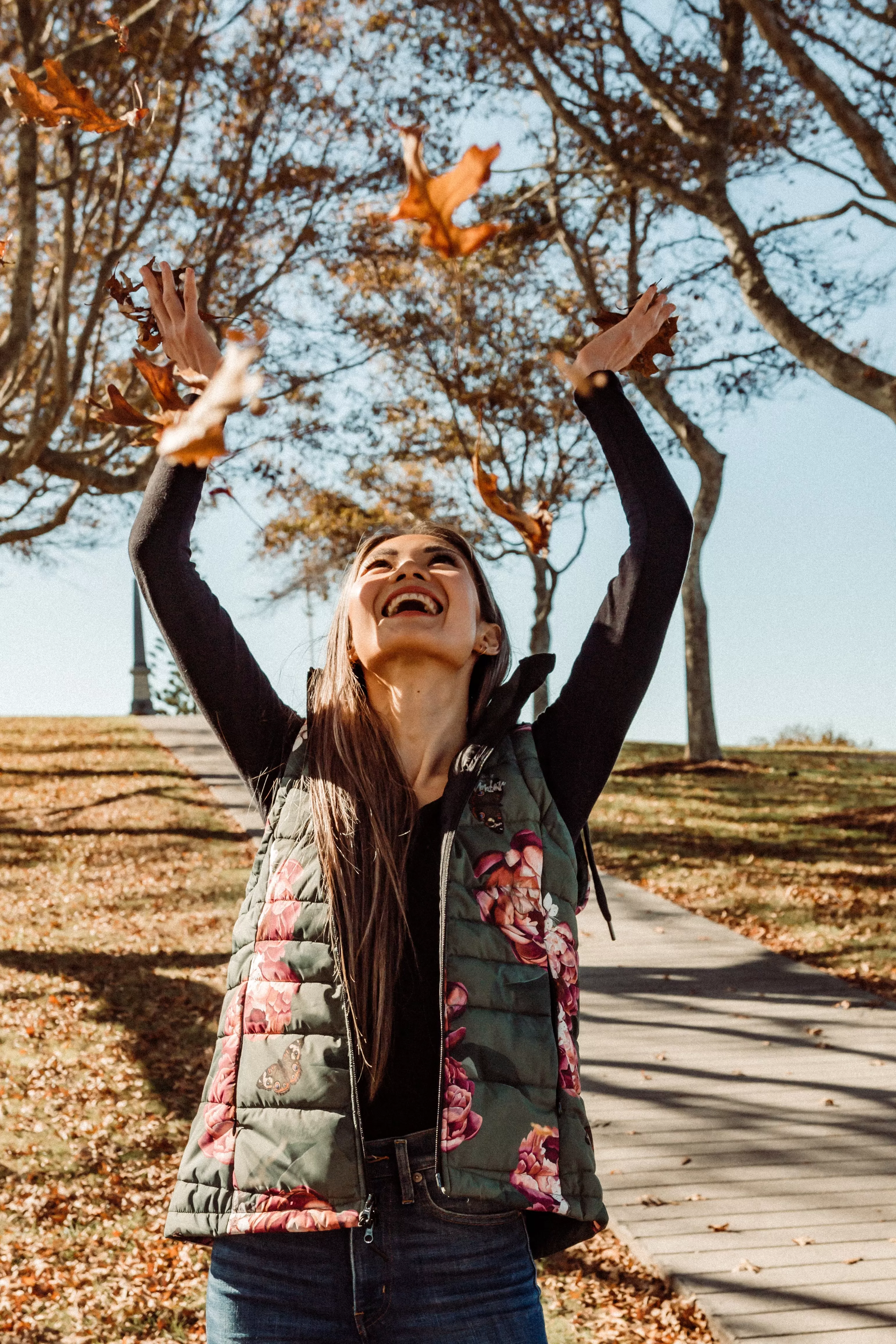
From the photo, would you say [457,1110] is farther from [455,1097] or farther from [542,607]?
[542,607]

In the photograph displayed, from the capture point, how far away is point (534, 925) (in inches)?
81.0

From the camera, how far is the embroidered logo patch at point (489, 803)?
7.07 ft

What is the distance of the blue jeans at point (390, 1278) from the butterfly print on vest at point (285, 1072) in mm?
177

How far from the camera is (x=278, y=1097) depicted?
76.6 inches

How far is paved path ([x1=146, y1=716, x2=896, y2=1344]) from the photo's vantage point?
4.32 meters

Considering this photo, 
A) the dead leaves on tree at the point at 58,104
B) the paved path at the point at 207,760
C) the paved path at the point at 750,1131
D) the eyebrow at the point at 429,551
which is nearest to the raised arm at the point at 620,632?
the eyebrow at the point at 429,551

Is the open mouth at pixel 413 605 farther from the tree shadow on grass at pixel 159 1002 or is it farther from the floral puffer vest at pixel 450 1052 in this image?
the tree shadow on grass at pixel 159 1002

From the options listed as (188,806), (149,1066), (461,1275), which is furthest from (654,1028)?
(188,806)

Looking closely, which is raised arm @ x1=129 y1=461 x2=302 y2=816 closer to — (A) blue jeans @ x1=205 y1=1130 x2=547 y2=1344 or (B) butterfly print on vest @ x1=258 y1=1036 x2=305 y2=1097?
(B) butterfly print on vest @ x1=258 y1=1036 x2=305 y2=1097

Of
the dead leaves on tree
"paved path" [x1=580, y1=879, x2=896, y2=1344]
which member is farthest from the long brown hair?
"paved path" [x1=580, y1=879, x2=896, y2=1344]

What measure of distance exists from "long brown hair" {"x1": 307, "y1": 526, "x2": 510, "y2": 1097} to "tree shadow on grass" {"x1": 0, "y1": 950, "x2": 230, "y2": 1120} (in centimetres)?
460

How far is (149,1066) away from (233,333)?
5773 millimetres

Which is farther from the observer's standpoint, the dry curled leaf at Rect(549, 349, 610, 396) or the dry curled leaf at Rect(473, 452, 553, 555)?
the dry curled leaf at Rect(473, 452, 553, 555)

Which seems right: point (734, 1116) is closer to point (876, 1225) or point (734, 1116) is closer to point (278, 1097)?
point (876, 1225)
